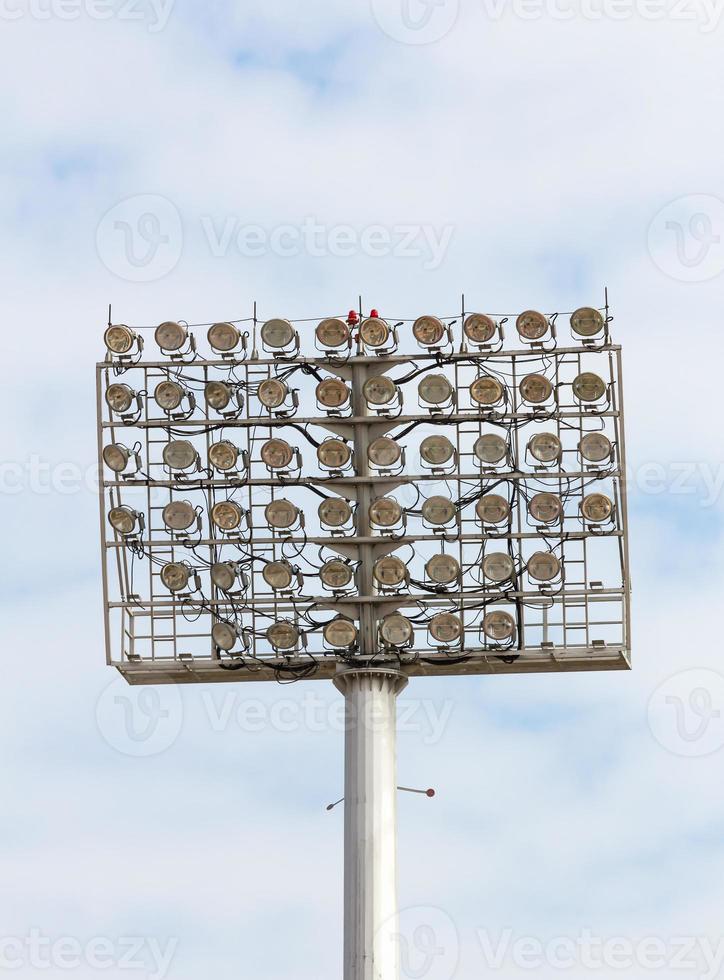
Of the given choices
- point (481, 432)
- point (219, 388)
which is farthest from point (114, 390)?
point (481, 432)

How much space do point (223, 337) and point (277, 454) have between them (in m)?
2.81

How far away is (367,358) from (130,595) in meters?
7.11

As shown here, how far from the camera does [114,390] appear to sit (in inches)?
2650

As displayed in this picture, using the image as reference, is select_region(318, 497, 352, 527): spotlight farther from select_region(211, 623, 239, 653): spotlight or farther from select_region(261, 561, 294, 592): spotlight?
select_region(211, 623, 239, 653): spotlight

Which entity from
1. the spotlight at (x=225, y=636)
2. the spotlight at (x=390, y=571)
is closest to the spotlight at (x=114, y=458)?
the spotlight at (x=225, y=636)

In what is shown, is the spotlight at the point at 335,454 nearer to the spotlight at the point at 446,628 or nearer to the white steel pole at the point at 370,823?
the spotlight at the point at 446,628

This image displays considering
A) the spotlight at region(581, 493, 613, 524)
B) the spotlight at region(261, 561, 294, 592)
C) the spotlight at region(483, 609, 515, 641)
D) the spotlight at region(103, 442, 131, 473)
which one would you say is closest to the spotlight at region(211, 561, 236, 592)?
the spotlight at region(261, 561, 294, 592)

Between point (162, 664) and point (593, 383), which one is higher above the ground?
point (593, 383)

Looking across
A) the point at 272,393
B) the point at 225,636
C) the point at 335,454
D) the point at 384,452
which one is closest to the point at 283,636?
the point at 225,636

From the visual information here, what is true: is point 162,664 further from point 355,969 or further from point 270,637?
point 355,969

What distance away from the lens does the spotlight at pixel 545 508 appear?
216ft

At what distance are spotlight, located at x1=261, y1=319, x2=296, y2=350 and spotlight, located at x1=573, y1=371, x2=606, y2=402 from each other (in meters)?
6.19

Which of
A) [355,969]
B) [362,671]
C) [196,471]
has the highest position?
[196,471]

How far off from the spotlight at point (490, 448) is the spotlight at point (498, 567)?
2.02 meters
